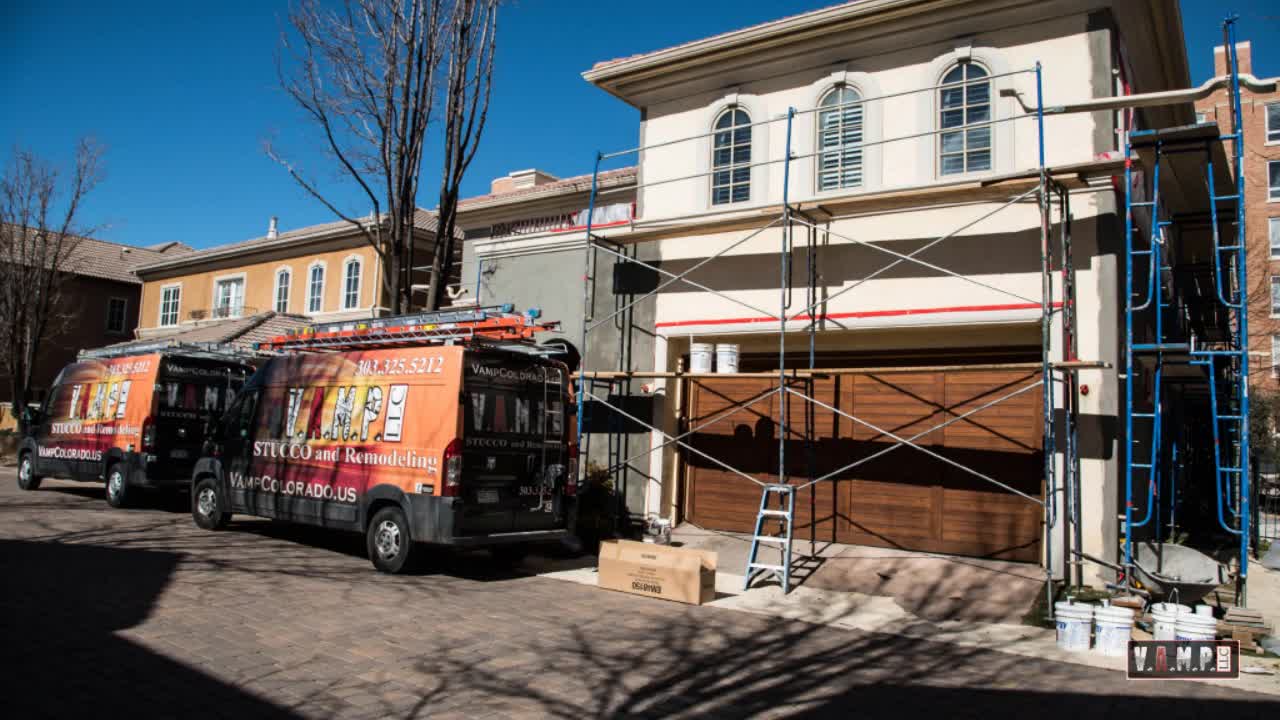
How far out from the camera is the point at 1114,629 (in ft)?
23.0

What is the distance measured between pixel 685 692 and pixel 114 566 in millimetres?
6384

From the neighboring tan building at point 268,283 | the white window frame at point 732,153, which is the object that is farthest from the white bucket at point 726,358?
the neighboring tan building at point 268,283

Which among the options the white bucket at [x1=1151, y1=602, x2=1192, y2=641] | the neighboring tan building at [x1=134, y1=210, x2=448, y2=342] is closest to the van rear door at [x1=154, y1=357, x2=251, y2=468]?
the neighboring tan building at [x1=134, y1=210, x2=448, y2=342]

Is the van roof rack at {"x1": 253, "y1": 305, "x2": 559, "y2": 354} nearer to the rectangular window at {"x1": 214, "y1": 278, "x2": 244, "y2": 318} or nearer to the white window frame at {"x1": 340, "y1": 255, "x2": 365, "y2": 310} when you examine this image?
the white window frame at {"x1": 340, "y1": 255, "x2": 365, "y2": 310}

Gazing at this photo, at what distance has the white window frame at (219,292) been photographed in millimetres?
31531

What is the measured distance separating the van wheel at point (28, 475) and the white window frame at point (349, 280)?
485 inches

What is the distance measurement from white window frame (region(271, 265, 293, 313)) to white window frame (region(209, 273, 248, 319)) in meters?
1.68

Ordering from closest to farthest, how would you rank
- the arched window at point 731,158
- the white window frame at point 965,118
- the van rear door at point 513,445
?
the van rear door at point 513,445 < the white window frame at point 965,118 < the arched window at point 731,158

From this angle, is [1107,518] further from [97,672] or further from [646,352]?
[97,672]

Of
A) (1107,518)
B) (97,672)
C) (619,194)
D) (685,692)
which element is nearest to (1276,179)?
(619,194)

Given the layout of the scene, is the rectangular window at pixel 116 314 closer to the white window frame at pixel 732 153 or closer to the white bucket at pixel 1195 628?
the white window frame at pixel 732 153

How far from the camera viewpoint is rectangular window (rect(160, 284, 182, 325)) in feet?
113

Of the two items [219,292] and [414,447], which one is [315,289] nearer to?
[219,292]

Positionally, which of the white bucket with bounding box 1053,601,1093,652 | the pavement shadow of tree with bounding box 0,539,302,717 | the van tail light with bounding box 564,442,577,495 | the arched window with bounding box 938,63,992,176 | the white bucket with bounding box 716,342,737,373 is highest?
the arched window with bounding box 938,63,992,176
